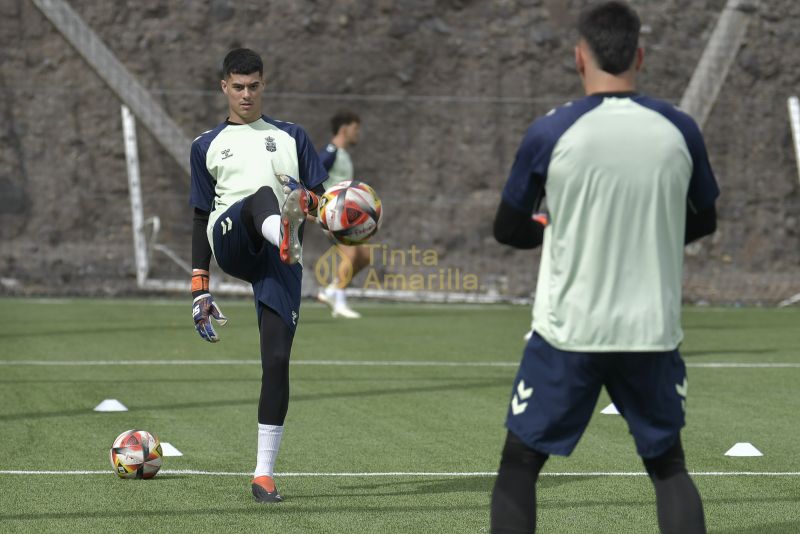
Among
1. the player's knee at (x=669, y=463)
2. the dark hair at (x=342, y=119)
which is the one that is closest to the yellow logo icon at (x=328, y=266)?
the dark hair at (x=342, y=119)

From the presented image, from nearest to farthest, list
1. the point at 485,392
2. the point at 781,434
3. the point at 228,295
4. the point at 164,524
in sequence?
the point at 164,524 → the point at 781,434 → the point at 485,392 → the point at 228,295

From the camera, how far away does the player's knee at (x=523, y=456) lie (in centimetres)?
426

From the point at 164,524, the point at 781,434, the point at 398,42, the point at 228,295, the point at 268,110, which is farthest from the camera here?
the point at 398,42

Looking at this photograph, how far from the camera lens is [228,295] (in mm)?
19531

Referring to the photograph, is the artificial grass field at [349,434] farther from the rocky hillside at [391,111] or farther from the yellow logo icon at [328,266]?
the rocky hillside at [391,111]

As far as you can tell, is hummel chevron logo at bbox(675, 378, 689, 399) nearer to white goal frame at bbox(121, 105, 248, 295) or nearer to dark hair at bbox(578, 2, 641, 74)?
dark hair at bbox(578, 2, 641, 74)

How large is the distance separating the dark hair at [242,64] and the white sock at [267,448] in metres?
1.54

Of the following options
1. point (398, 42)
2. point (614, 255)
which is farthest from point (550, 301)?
point (398, 42)

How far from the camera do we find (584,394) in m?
4.21

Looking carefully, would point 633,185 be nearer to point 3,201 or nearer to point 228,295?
point 228,295

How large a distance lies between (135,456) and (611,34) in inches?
136

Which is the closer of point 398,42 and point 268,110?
point 268,110

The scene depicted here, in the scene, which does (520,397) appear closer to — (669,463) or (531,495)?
(531,495)

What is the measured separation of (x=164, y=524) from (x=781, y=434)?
13.1 ft
